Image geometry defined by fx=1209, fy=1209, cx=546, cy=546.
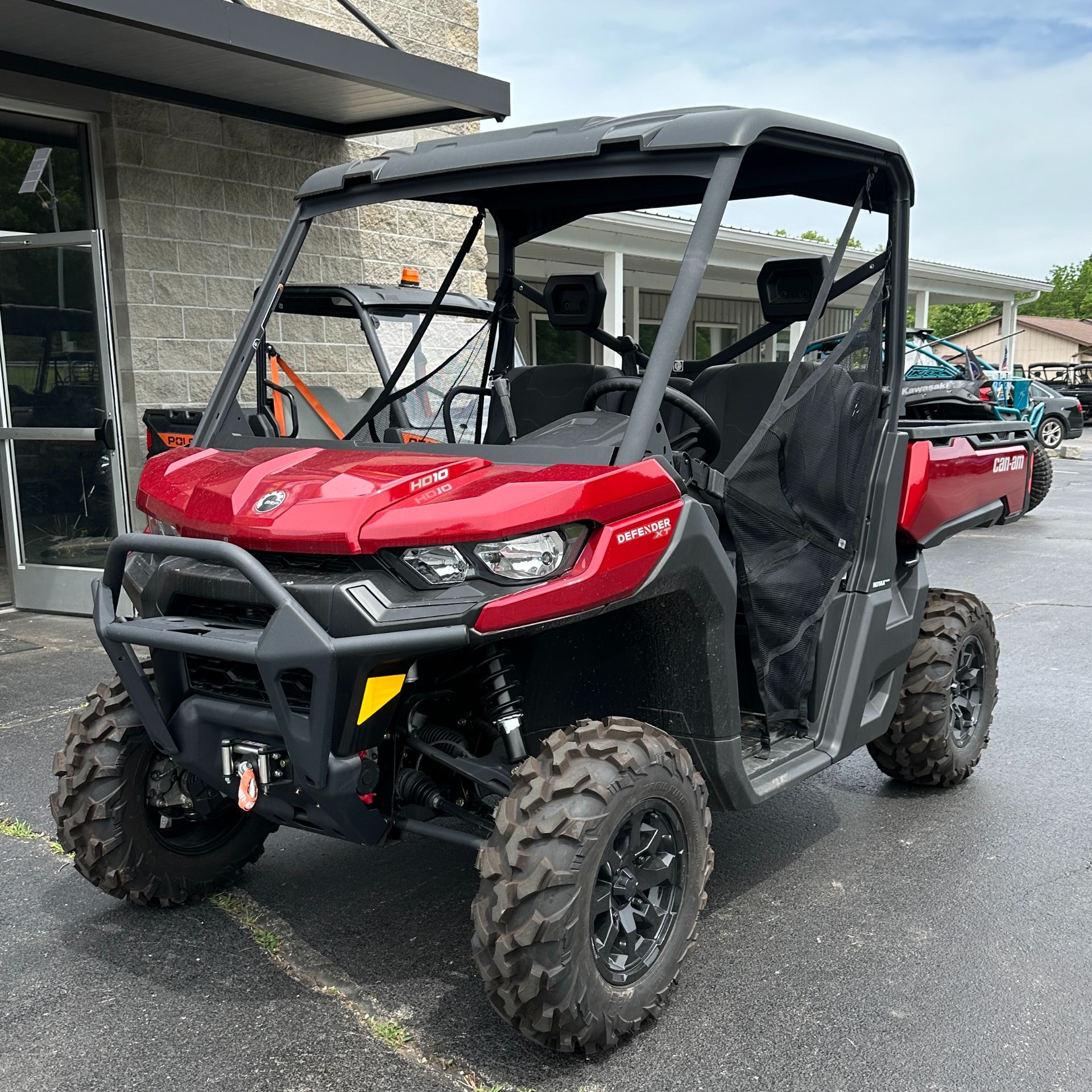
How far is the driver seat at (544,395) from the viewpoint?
407 centimetres

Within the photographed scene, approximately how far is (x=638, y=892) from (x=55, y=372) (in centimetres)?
621

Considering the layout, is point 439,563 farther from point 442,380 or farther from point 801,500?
point 442,380

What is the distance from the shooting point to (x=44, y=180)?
762 cm

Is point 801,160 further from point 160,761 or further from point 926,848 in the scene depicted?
point 160,761

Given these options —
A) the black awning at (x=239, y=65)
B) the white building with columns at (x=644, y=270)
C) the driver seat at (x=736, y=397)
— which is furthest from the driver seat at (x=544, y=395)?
the white building with columns at (x=644, y=270)

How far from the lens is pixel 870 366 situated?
12.6 ft

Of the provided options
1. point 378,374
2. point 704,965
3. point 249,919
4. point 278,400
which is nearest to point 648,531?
point 704,965

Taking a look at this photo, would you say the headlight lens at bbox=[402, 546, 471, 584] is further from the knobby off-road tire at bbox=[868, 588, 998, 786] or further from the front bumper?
the knobby off-road tire at bbox=[868, 588, 998, 786]

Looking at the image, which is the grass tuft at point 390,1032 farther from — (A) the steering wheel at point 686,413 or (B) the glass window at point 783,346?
(B) the glass window at point 783,346

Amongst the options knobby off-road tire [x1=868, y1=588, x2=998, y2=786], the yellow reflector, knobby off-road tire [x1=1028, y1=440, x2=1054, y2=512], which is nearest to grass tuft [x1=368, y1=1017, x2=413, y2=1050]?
the yellow reflector

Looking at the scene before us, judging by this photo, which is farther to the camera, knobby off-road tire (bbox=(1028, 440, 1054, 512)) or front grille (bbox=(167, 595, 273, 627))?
knobby off-road tire (bbox=(1028, 440, 1054, 512))

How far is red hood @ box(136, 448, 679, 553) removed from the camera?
262 cm

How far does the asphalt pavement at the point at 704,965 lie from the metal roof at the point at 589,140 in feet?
7.05

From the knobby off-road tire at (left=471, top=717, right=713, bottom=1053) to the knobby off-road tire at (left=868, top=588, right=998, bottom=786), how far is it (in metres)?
1.74
